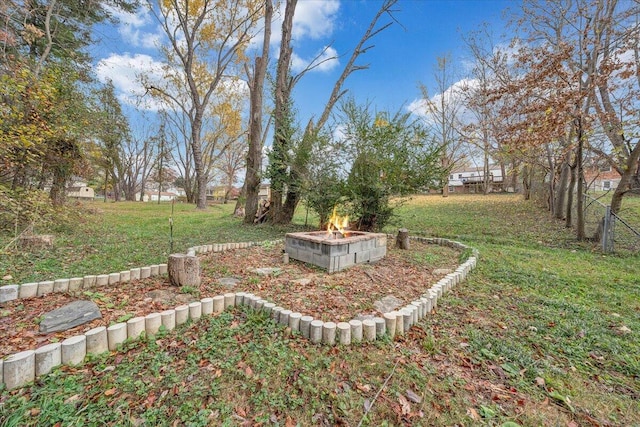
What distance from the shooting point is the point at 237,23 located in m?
11.8

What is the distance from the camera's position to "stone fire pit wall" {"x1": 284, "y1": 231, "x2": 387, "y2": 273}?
3977mm

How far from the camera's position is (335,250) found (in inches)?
→ 157

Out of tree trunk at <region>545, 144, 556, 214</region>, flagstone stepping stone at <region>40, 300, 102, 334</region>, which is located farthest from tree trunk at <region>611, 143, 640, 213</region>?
flagstone stepping stone at <region>40, 300, 102, 334</region>

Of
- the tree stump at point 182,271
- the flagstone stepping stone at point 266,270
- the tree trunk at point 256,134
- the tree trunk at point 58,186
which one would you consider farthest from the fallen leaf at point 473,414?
the tree trunk at point 58,186

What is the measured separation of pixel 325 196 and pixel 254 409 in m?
5.20

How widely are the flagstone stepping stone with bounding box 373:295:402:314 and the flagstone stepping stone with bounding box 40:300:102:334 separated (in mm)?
2718

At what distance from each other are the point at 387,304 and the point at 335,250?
1.23m

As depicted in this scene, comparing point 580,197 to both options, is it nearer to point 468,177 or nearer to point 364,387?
point 364,387

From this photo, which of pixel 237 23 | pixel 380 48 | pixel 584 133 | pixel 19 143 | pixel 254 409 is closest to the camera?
pixel 254 409

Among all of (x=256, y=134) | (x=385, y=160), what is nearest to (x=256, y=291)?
(x=385, y=160)

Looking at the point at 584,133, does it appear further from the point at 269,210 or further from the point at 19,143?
the point at 19,143

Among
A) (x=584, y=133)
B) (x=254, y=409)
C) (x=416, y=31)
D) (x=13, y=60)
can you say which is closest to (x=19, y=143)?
(x=13, y=60)

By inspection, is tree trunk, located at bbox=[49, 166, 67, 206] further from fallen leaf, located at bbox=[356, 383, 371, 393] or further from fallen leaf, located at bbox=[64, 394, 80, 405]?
fallen leaf, located at bbox=[356, 383, 371, 393]

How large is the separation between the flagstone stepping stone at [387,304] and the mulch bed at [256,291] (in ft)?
0.25
